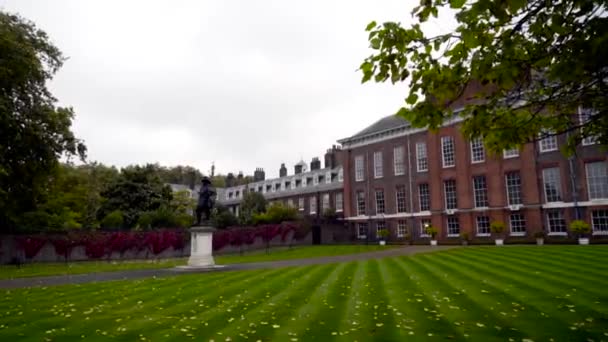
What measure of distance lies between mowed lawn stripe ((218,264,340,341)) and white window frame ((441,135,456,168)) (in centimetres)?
3126

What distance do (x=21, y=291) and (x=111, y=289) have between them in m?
3.16

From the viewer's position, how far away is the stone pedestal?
23.3 metres

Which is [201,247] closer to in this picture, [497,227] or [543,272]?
[543,272]

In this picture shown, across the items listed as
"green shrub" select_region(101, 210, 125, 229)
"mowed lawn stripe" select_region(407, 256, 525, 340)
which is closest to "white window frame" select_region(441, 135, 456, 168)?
"mowed lawn stripe" select_region(407, 256, 525, 340)

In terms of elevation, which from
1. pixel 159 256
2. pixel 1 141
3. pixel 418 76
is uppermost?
pixel 1 141

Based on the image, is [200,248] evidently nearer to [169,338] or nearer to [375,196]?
[169,338]

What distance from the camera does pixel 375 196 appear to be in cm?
4809

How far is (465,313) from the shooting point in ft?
27.2

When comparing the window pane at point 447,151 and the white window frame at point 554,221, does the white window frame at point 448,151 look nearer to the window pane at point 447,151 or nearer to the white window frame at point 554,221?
the window pane at point 447,151

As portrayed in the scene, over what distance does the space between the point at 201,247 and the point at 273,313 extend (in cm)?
1582

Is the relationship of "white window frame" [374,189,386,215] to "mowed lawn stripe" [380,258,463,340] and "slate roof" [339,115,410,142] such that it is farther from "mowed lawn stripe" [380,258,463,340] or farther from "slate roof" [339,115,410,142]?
"mowed lawn stripe" [380,258,463,340]

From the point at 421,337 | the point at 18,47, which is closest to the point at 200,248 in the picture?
the point at 18,47

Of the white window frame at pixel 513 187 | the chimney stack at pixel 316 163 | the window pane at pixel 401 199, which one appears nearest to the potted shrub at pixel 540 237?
the white window frame at pixel 513 187

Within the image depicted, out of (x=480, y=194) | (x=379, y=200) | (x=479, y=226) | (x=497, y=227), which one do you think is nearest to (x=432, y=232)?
(x=479, y=226)
